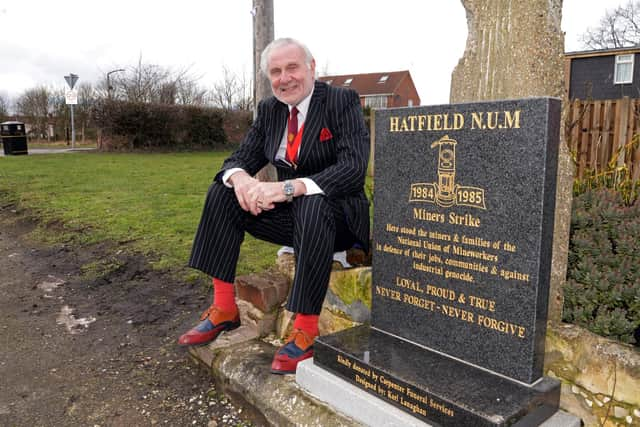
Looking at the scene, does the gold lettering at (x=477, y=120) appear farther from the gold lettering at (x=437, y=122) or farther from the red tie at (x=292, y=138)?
the red tie at (x=292, y=138)

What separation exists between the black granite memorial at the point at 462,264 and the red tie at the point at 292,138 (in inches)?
25.9

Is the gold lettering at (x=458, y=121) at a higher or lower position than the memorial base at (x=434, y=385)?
higher

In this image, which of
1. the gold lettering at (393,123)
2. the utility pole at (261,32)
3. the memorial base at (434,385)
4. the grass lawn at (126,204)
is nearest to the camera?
the memorial base at (434,385)

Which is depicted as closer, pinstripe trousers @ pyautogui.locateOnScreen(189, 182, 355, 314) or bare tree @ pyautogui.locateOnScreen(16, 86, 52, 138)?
pinstripe trousers @ pyautogui.locateOnScreen(189, 182, 355, 314)

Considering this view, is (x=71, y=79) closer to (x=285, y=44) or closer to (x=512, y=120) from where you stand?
(x=285, y=44)

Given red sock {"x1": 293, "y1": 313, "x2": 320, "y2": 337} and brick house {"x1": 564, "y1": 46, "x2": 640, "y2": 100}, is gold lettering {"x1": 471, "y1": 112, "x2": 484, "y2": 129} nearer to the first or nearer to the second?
red sock {"x1": 293, "y1": 313, "x2": 320, "y2": 337}

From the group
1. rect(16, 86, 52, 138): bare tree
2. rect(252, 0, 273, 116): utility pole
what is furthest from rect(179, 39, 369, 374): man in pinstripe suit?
rect(16, 86, 52, 138): bare tree

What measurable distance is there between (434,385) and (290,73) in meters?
1.74

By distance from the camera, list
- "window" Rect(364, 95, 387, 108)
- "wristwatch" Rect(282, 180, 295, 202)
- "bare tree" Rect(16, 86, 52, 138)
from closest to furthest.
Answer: "wristwatch" Rect(282, 180, 295, 202) → "bare tree" Rect(16, 86, 52, 138) → "window" Rect(364, 95, 387, 108)

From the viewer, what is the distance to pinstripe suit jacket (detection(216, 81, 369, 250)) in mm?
2549

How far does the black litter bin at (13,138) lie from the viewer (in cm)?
1809

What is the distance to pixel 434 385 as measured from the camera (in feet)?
6.00

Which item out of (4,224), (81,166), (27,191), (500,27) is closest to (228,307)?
(500,27)

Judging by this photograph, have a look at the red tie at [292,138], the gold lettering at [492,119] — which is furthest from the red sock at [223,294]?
the gold lettering at [492,119]
